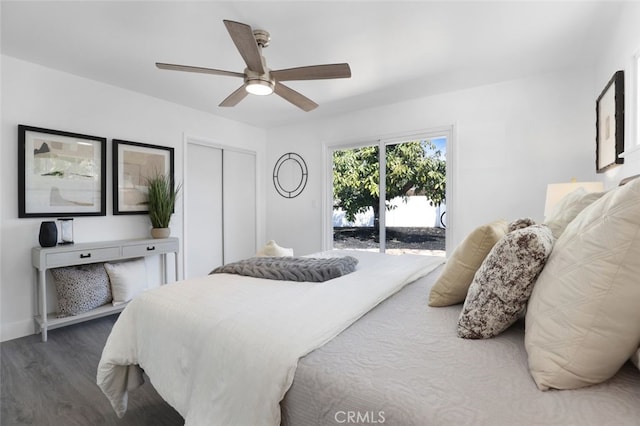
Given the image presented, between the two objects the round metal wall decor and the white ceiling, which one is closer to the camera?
the white ceiling

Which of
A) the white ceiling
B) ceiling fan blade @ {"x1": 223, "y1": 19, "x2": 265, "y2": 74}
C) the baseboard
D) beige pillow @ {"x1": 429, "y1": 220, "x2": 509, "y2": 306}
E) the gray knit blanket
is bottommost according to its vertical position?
the baseboard

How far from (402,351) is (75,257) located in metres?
3.06

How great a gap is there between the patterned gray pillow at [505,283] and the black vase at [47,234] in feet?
10.8

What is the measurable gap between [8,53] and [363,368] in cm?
371

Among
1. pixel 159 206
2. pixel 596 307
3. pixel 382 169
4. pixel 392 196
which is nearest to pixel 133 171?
pixel 159 206

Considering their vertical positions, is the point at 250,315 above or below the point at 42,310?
above

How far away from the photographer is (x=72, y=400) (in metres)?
1.79

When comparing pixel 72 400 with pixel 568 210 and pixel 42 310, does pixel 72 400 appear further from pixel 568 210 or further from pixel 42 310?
pixel 568 210

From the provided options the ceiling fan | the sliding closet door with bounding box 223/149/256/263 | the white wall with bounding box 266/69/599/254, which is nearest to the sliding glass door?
the white wall with bounding box 266/69/599/254

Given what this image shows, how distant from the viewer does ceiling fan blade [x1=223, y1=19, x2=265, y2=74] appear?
1635mm

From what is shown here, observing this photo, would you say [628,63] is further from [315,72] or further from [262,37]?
[262,37]

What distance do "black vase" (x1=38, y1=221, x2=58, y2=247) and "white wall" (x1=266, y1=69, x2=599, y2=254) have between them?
3469 mm

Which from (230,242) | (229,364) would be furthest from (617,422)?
(230,242)

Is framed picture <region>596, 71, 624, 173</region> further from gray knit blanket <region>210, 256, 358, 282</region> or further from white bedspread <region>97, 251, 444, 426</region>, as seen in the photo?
gray knit blanket <region>210, 256, 358, 282</region>
